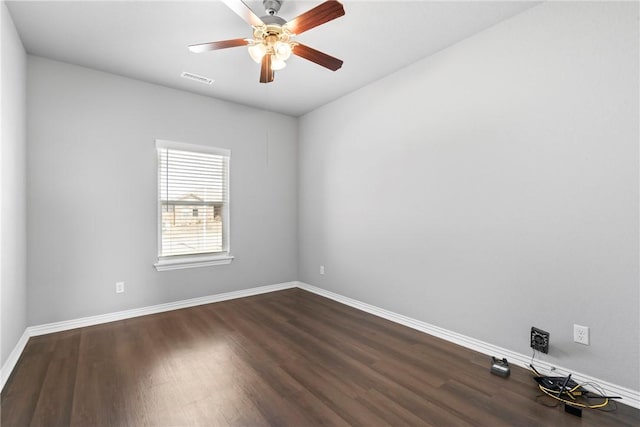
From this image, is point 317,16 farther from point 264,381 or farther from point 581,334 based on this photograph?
point 581,334

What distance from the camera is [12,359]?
2387 mm

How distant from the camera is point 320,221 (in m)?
4.57

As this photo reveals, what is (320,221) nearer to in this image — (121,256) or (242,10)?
(121,256)

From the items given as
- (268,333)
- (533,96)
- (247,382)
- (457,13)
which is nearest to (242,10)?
(457,13)

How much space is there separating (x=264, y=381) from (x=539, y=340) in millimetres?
2102

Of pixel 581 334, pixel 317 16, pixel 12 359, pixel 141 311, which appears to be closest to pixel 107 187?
pixel 141 311

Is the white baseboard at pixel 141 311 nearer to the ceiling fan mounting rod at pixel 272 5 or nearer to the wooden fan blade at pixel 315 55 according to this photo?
the wooden fan blade at pixel 315 55

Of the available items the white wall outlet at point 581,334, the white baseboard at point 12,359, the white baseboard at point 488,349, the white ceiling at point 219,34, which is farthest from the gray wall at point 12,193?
the white wall outlet at point 581,334

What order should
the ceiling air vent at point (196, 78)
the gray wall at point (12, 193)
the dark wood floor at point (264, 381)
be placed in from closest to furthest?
the dark wood floor at point (264, 381), the gray wall at point (12, 193), the ceiling air vent at point (196, 78)

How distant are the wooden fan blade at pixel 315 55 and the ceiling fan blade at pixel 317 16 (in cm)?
17

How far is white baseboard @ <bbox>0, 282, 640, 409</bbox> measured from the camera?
209 centimetres

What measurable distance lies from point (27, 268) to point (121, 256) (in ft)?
2.59

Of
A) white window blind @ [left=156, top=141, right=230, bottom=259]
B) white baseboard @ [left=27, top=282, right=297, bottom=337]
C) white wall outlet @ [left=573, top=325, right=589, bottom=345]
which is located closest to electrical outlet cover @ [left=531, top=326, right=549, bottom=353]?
white wall outlet @ [left=573, top=325, right=589, bottom=345]

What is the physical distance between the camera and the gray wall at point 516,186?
200 centimetres
